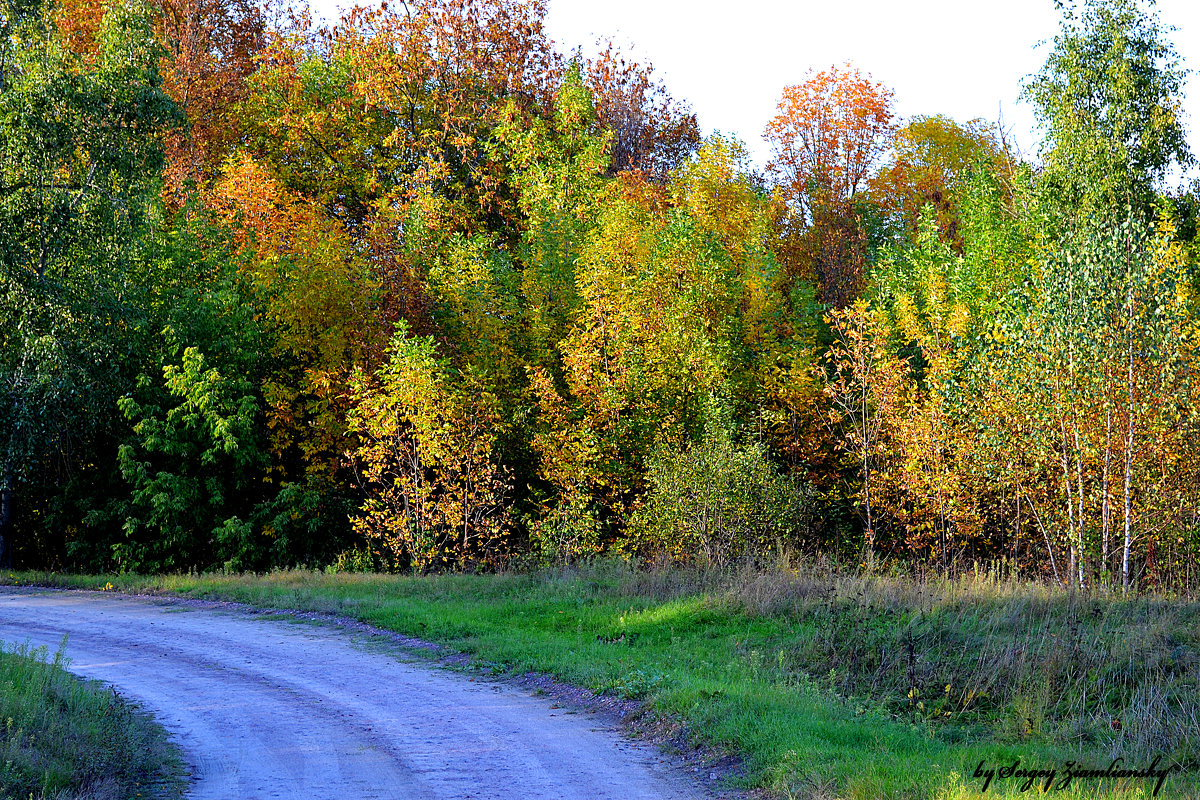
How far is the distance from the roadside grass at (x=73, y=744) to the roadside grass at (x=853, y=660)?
14.9 feet

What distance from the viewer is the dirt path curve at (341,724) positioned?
25.3ft

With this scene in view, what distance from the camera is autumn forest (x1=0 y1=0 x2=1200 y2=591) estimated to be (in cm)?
1831

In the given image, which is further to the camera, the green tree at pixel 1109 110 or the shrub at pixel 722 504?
the green tree at pixel 1109 110

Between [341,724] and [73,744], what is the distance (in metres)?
2.37

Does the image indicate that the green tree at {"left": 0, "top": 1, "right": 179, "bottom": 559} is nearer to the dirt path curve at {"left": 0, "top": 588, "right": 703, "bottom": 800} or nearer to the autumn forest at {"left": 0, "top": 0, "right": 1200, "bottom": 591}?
the autumn forest at {"left": 0, "top": 0, "right": 1200, "bottom": 591}

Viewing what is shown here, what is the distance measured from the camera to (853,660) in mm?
12195

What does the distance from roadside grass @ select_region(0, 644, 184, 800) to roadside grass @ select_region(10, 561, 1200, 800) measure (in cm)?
455

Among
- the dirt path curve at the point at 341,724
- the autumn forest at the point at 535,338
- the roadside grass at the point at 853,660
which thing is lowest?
the dirt path curve at the point at 341,724

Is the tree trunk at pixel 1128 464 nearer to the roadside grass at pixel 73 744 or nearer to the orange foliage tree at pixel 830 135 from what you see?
the roadside grass at pixel 73 744

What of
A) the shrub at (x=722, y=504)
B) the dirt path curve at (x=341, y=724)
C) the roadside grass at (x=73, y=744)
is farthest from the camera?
the shrub at (x=722, y=504)

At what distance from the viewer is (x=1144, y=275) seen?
1756 cm

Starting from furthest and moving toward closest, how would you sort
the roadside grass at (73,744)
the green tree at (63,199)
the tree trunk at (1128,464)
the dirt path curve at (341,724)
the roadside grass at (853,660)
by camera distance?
the green tree at (63,199) → the tree trunk at (1128,464) → the roadside grass at (853,660) → the dirt path curve at (341,724) → the roadside grass at (73,744)

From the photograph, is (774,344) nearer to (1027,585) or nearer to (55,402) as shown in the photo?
(1027,585)

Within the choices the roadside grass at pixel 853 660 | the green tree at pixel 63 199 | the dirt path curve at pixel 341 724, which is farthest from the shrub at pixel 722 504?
the green tree at pixel 63 199
